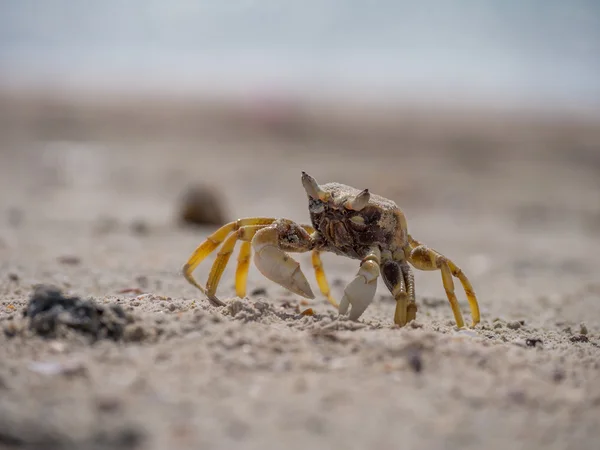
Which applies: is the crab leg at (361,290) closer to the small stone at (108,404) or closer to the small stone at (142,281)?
the small stone at (108,404)

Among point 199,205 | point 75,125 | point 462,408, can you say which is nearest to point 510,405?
point 462,408

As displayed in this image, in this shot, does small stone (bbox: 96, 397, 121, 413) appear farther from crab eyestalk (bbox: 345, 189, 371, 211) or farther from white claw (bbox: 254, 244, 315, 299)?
crab eyestalk (bbox: 345, 189, 371, 211)

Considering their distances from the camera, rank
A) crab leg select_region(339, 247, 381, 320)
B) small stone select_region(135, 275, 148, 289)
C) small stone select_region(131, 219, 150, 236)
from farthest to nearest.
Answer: small stone select_region(131, 219, 150, 236), small stone select_region(135, 275, 148, 289), crab leg select_region(339, 247, 381, 320)

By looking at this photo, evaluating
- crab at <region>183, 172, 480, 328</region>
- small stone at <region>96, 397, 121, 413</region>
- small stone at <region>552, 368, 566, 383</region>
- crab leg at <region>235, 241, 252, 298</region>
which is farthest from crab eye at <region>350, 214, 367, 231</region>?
small stone at <region>96, 397, 121, 413</region>

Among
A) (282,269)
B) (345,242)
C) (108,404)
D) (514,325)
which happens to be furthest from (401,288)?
(108,404)

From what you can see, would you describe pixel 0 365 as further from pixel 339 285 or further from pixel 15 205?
pixel 15 205

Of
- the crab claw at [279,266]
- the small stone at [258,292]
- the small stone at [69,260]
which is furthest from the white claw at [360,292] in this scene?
the small stone at [69,260]
